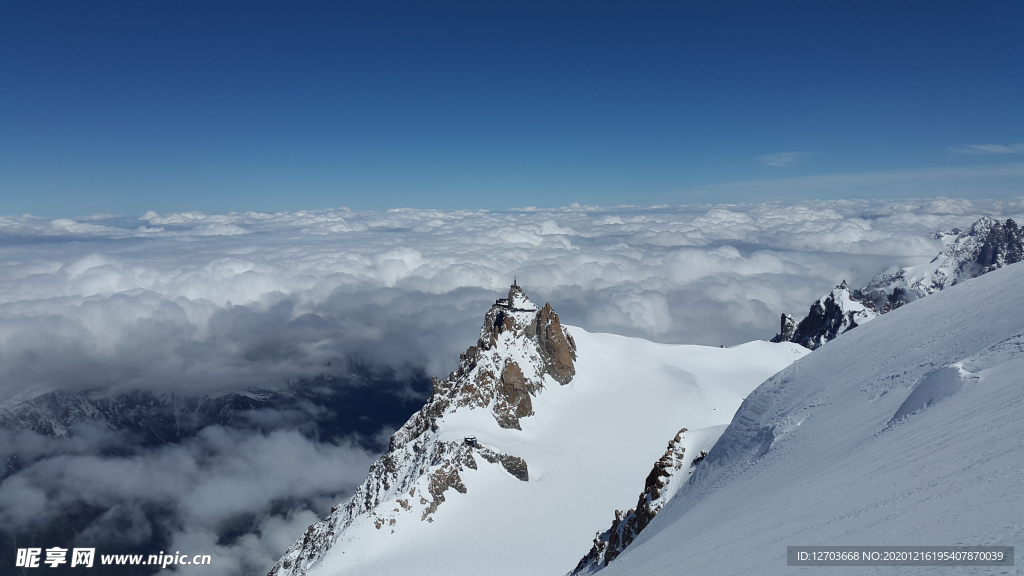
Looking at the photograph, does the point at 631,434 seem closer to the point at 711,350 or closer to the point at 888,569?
the point at 711,350

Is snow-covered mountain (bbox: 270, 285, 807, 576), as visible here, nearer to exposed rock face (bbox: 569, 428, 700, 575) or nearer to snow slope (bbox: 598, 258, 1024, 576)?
exposed rock face (bbox: 569, 428, 700, 575)

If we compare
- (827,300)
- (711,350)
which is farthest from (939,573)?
(827,300)

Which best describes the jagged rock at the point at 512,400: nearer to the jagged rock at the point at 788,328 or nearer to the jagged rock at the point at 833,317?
the jagged rock at the point at 833,317

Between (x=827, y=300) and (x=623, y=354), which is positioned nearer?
(x=623, y=354)

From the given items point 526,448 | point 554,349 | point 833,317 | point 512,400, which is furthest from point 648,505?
point 833,317

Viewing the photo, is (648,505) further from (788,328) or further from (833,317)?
(788,328)

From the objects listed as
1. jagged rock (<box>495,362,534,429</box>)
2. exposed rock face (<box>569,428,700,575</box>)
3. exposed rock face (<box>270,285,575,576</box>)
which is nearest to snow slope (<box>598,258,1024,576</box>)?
exposed rock face (<box>569,428,700,575</box>)
